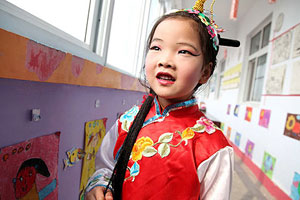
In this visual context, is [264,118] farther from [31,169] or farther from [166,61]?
[31,169]

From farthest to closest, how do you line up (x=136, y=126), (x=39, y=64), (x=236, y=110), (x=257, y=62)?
(x=236, y=110)
(x=257, y=62)
(x=136, y=126)
(x=39, y=64)

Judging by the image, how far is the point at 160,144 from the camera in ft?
1.92

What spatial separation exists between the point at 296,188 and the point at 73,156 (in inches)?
68.1

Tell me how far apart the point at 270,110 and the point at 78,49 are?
2189 mm

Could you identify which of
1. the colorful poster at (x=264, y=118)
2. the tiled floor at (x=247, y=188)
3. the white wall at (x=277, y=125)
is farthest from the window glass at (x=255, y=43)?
the tiled floor at (x=247, y=188)

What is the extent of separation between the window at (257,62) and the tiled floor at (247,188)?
1.24 meters

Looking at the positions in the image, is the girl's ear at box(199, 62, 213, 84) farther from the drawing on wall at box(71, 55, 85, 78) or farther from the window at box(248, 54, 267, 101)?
the window at box(248, 54, 267, 101)

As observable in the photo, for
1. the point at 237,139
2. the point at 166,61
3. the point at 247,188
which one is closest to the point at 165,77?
the point at 166,61

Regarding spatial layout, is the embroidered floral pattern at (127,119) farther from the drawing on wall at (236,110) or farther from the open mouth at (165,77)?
the drawing on wall at (236,110)

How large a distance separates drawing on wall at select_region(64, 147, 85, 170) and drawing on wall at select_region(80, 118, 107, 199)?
46mm

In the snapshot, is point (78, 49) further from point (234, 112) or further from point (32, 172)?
point (234, 112)

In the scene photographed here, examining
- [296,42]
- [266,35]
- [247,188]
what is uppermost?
[266,35]

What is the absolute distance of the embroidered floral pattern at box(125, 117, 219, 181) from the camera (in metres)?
0.58

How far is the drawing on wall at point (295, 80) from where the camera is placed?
1.72 metres
